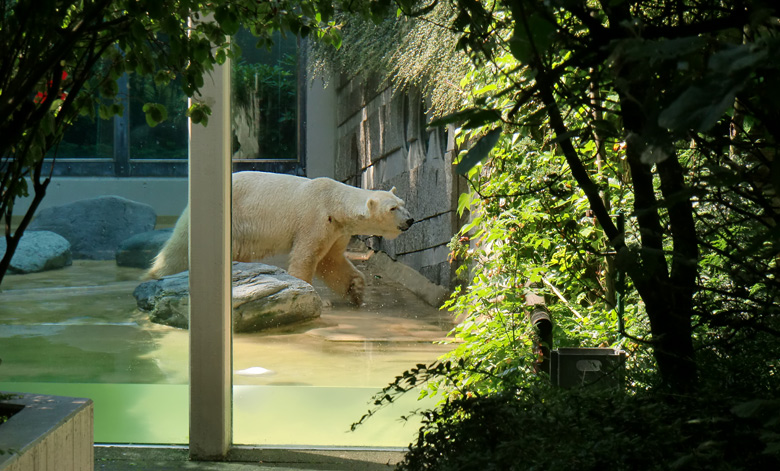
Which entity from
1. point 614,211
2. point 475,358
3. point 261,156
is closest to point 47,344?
point 261,156

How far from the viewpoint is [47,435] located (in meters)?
1.61

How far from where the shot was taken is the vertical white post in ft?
9.17

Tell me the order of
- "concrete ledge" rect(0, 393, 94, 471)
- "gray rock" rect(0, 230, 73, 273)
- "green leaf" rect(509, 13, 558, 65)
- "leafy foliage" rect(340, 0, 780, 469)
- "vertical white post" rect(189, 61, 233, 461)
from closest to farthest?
"leafy foliage" rect(340, 0, 780, 469), "green leaf" rect(509, 13, 558, 65), "concrete ledge" rect(0, 393, 94, 471), "vertical white post" rect(189, 61, 233, 461), "gray rock" rect(0, 230, 73, 273)

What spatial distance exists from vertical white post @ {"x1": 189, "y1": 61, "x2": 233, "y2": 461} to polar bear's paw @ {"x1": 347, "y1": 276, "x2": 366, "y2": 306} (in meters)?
0.50

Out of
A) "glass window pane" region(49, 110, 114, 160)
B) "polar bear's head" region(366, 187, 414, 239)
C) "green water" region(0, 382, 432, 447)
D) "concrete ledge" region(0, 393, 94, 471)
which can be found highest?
"glass window pane" region(49, 110, 114, 160)

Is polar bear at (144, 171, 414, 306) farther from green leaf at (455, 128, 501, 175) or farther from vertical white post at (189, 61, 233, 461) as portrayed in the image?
green leaf at (455, 128, 501, 175)

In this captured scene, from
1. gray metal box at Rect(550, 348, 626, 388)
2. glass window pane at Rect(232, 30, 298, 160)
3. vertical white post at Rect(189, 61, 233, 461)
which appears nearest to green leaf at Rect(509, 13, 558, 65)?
gray metal box at Rect(550, 348, 626, 388)

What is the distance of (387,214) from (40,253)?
4.43ft

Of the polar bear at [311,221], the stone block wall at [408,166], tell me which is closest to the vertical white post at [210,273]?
the polar bear at [311,221]

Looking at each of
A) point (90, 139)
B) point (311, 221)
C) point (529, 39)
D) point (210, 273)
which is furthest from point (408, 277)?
point (529, 39)

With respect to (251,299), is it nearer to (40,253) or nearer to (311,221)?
(311,221)

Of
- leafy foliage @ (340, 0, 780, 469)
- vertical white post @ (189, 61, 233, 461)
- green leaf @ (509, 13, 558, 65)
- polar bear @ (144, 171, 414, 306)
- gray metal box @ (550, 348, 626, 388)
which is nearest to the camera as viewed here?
leafy foliage @ (340, 0, 780, 469)

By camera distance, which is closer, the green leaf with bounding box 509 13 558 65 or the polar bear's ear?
the green leaf with bounding box 509 13 558 65

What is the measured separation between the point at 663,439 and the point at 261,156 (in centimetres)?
228
